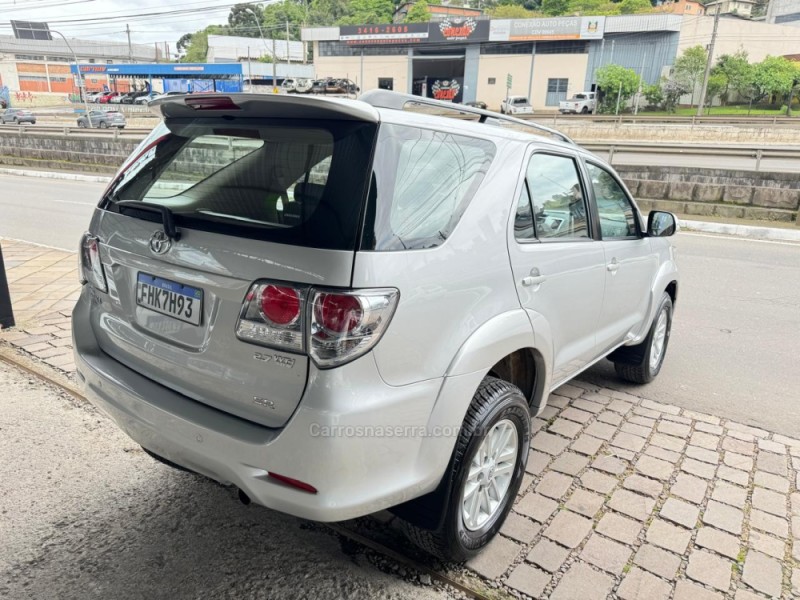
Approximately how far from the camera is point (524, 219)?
8.82ft

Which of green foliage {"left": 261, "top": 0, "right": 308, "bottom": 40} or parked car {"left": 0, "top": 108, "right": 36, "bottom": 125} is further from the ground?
green foliage {"left": 261, "top": 0, "right": 308, "bottom": 40}

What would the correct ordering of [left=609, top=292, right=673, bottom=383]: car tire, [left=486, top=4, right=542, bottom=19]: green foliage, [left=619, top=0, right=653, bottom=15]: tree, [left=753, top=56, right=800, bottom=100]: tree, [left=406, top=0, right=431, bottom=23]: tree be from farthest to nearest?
[left=486, top=4, right=542, bottom=19]: green foliage < [left=406, top=0, right=431, bottom=23]: tree < [left=619, top=0, right=653, bottom=15]: tree < [left=753, top=56, right=800, bottom=100]: tree < [left=609, top=292, right=673, bottom=383]: car tire

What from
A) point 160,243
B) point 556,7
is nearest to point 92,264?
point 160,243

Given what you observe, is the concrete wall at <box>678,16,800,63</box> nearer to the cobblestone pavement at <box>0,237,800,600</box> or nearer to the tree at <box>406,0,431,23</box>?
the tree at <box>406,0,431,23</box>

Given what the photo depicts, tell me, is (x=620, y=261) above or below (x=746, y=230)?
above

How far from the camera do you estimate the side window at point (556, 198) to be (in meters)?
2.83

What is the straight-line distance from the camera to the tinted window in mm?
1984

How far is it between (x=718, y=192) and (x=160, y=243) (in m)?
13.4

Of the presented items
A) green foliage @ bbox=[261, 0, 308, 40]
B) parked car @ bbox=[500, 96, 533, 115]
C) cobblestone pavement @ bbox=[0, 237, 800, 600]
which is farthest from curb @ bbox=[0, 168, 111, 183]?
green foliage @ bbox=[261, 0, 308, 40]

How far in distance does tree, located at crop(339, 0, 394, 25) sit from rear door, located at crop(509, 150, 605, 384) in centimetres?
11135

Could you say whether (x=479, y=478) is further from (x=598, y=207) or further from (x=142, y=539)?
(x=598, y=207)

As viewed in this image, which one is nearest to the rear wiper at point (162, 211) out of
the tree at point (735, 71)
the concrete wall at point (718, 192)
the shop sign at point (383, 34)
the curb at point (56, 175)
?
the concrete wall at point (718, 192)

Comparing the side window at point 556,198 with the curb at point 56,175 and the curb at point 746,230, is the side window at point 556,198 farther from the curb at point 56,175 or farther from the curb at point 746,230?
the curb at point 56,175

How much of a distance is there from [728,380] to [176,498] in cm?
406
